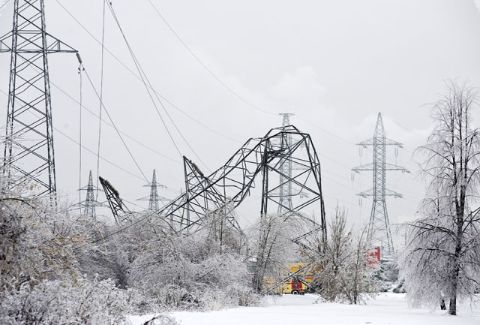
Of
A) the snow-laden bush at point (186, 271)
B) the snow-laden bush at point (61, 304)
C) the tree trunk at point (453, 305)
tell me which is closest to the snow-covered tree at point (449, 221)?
the tree trunk at point (453, 305)

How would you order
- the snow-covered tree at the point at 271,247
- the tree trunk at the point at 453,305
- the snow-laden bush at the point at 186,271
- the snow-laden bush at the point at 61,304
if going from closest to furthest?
the snow-laden bush at the point at 61,304, the tree trunk at the point at 453,305, the snow-laden bush at the point at 186,271, the snow-covered tree at the point at 271,247

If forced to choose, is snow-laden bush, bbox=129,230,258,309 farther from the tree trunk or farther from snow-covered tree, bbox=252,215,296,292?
the tree trunk

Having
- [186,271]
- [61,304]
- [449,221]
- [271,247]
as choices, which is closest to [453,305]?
[449,221]

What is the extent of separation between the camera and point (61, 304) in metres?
12.2

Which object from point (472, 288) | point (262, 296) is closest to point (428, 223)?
point (472, 288)

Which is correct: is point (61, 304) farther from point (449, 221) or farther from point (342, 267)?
point (342, 267)

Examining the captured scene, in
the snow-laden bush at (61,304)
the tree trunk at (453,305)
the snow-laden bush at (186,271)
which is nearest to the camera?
the snow-laden bush at (61,304)

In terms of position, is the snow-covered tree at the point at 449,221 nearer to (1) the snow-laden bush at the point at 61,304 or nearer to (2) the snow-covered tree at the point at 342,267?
(2) the snow-covered tree at the point at 342,267

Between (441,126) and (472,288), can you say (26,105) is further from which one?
(472,288)

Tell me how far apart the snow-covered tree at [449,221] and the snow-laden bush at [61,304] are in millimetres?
15232

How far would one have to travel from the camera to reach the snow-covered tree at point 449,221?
24.4 meters

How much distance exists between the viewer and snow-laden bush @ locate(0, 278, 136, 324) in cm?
1175

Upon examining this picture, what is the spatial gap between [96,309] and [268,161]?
25.0 m

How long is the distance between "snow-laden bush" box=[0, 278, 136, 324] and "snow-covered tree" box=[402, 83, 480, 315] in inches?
600
